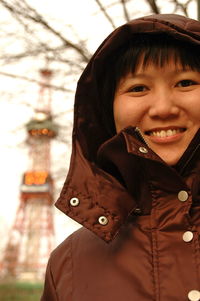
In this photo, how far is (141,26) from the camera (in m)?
1.32

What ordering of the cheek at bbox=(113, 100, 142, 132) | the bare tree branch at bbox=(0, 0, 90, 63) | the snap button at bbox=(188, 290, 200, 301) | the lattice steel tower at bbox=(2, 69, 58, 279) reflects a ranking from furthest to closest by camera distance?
1. the lattice steel tower at bbox=(2, 69, 58, 279)
2. the bare tree branch at bbox=(0, 0, 90, 63)
3. the cheek at bbox=(113, 100, 142, 132)
4. the snap button at bbox=(188, 290, 200, 301)

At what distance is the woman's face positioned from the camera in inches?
46.6

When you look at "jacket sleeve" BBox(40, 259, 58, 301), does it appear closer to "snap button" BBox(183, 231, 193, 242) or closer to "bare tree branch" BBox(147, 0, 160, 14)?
"snap button" BBox(183, 231, 193, 242)

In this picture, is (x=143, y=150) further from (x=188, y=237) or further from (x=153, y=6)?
(x=153, y=6)

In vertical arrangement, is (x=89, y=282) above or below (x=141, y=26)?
below

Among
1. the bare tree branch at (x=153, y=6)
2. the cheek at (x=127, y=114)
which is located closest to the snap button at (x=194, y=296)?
the cheek at (x=127, y=114)

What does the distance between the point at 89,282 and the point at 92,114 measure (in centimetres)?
55

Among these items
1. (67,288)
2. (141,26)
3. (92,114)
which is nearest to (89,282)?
(67,288)

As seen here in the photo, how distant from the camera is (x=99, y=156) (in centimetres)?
134

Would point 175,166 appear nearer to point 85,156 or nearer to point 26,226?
point 85,156

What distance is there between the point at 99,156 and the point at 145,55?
32 cm

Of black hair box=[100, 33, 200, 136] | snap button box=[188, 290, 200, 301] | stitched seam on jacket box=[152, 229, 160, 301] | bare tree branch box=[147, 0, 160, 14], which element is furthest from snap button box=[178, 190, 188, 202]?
bare tree branch box=[147, 0, 160, 14]

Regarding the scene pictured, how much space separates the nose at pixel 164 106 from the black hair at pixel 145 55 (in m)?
0.10

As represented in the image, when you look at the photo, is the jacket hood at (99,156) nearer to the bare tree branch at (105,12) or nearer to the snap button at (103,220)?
the snap button at (103,220)
